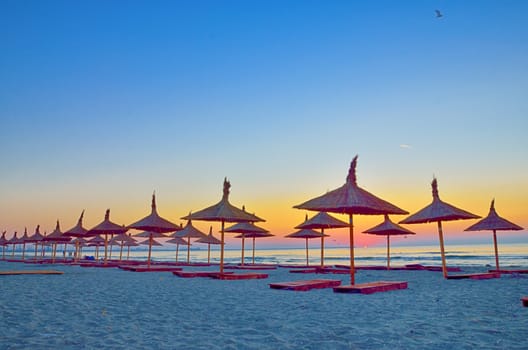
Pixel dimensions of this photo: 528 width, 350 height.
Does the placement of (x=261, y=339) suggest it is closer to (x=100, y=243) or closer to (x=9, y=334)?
(x=9, y=334)

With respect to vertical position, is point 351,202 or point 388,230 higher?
point 351,202

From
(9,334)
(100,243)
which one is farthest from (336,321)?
(100,243)

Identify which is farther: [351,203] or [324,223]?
[324,223]

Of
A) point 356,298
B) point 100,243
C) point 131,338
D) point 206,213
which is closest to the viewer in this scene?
point 131,338

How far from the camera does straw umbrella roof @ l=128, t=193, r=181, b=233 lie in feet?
56.9

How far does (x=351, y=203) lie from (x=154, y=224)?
10.3 metres

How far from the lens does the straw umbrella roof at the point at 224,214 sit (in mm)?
13344

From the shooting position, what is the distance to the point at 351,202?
9.74 meters

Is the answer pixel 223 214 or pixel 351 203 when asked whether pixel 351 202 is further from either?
pixel 223 214

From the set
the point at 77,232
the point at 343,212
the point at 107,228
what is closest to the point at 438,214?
the point at 343,212

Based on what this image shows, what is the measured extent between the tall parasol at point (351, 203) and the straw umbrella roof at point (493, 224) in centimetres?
839

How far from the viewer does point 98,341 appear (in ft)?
15.1

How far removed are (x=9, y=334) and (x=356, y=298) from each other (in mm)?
6154

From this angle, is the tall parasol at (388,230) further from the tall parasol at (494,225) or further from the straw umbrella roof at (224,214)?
the straw umbrella roof at (224,214)
